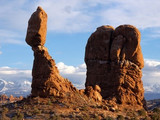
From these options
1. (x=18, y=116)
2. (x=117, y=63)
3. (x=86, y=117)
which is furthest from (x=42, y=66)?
(x=117, y=63)

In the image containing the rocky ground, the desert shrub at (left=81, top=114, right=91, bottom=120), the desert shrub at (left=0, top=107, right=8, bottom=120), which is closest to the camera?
the desert shrub at (left=0, top=107, right=8, bottom=120)

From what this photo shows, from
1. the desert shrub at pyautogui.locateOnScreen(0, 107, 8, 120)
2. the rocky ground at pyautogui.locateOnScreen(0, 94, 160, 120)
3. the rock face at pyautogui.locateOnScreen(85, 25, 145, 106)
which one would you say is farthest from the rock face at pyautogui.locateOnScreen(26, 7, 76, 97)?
the rock face at pyautogui.locateOnScreen(85, 25, 145, 106)

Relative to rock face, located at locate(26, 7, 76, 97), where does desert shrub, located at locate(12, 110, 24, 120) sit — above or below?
below

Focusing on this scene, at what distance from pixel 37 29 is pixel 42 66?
4447 millimetres

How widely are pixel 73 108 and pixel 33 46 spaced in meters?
9.41

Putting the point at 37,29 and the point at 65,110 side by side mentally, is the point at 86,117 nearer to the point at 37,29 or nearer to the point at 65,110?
the point at 65,110

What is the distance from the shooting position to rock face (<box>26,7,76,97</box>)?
119ft

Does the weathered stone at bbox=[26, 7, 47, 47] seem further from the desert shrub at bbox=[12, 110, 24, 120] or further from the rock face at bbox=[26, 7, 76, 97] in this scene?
the desert shrub at bbox=[12, 110, 24, 120]

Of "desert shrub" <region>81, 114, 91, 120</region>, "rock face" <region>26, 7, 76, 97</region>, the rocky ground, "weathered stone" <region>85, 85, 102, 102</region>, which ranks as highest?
"rock face" <region>26, 7, 76, 97</region>

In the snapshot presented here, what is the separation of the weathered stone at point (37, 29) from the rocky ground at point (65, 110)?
6.78 m

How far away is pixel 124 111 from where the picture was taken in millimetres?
39562

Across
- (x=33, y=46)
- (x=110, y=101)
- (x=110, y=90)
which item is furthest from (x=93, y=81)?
(x=33, y=46)

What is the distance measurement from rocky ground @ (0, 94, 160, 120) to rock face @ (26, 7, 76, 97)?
1.05 meters

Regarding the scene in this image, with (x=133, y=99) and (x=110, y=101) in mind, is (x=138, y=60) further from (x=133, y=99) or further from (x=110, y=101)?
(x=110, y=101)
